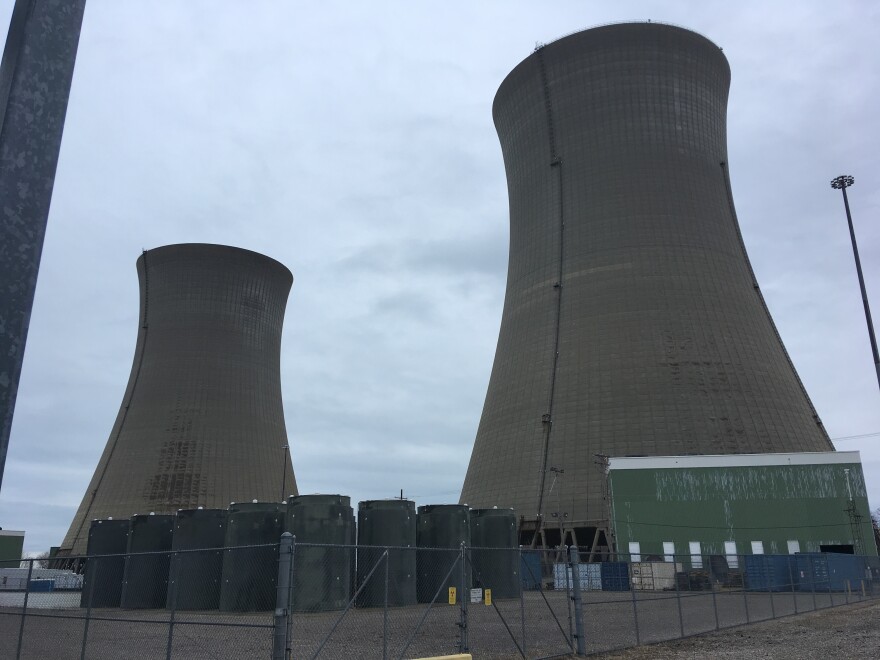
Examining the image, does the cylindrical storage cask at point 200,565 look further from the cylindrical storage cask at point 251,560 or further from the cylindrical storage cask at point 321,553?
the cylindrical storage cask at point 321,553

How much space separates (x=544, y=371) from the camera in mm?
24828

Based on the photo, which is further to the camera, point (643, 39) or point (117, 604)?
point (643, 39)

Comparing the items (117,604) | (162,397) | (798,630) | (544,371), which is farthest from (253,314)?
(798,630)

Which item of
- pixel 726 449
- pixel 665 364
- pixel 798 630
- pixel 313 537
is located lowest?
pixel 798 630

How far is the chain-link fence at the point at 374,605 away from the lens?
9.02m

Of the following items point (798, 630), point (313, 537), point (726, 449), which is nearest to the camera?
point (798, 630)

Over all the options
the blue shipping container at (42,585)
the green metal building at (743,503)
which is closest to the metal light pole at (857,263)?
the green metal building at (743,503)

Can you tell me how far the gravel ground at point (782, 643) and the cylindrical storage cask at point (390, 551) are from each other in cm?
653

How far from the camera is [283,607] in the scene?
635 cm

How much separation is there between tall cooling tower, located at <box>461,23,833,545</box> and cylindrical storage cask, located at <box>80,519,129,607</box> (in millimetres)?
11715

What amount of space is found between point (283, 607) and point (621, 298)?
1989cm

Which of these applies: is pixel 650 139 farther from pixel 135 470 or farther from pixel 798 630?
pixel 135 470

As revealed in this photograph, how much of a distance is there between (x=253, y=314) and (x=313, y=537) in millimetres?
21495

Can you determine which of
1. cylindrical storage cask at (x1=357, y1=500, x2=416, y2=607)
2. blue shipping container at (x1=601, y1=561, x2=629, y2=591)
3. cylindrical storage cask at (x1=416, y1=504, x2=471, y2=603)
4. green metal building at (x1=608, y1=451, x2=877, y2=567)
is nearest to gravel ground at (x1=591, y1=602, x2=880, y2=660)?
cylindrical storage cask at (x1=357, y1=500, x2=416, y2=607)
